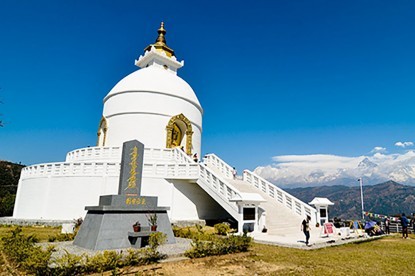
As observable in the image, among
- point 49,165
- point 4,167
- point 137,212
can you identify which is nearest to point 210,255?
point 137,212

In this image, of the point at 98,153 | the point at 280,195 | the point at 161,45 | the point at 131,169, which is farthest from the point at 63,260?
the point at 161,45

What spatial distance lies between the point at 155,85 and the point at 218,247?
1752cm

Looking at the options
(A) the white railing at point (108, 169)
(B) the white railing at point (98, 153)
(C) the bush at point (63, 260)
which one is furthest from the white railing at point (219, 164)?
(C) the bush at point (63, 260)

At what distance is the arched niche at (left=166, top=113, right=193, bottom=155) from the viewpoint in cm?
2285

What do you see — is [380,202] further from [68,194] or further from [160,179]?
[68,194]

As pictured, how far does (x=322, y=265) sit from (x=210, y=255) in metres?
3.16

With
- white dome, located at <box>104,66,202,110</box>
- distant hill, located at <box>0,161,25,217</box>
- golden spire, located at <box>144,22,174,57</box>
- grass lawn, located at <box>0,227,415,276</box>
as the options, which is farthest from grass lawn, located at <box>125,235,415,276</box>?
golden spire, located at <box>144,22,174,57</box>

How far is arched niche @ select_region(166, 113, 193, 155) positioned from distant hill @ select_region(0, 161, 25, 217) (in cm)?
1451

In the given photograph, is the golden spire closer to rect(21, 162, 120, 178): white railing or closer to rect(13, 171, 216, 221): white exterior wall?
rect(21, 162, 120, 178): white railing

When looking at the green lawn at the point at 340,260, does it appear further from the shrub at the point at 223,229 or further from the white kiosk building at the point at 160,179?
the white kiosk building at the point at 160,179

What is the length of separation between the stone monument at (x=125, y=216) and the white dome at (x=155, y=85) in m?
13.5

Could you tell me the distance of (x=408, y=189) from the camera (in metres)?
164

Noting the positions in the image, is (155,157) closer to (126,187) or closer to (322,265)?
(126,187)

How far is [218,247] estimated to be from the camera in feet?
28.0
